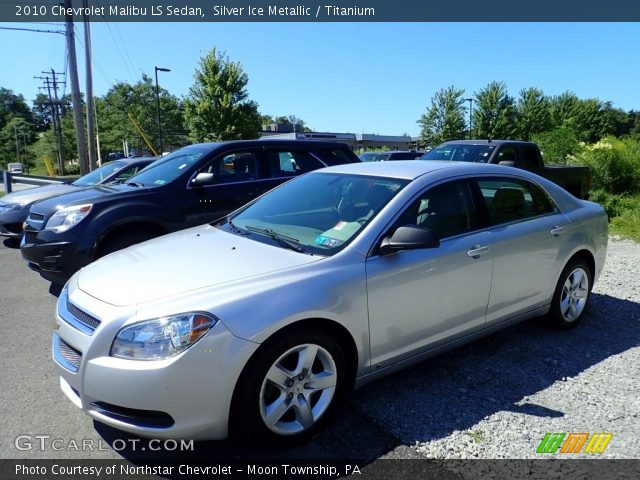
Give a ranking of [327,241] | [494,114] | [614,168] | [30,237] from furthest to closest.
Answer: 1. [494,114]
2. [614,168]
3. [30,237]
4. [327,241]

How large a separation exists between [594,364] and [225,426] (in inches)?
119

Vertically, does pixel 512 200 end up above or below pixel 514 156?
below

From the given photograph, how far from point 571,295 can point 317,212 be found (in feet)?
8.66

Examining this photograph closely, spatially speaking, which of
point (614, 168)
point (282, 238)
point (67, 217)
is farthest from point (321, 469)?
point (614, 168)

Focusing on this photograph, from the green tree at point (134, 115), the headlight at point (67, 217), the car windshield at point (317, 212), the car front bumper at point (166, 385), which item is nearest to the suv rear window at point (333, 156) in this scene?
the car windshield at point (317, 212)

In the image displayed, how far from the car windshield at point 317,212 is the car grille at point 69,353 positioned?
133 centimetres

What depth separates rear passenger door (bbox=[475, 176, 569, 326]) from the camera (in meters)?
3.67

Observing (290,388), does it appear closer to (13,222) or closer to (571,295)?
(571,295)

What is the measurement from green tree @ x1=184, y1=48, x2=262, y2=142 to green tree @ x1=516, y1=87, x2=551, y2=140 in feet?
85.1

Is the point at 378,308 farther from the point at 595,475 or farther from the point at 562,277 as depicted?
the point at 562,277

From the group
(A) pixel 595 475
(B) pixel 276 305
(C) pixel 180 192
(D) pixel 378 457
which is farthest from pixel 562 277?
(C) pixel 180 192

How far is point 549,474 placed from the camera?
2484 mm

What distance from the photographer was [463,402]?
10.4 ft

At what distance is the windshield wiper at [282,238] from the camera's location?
3036 mm
